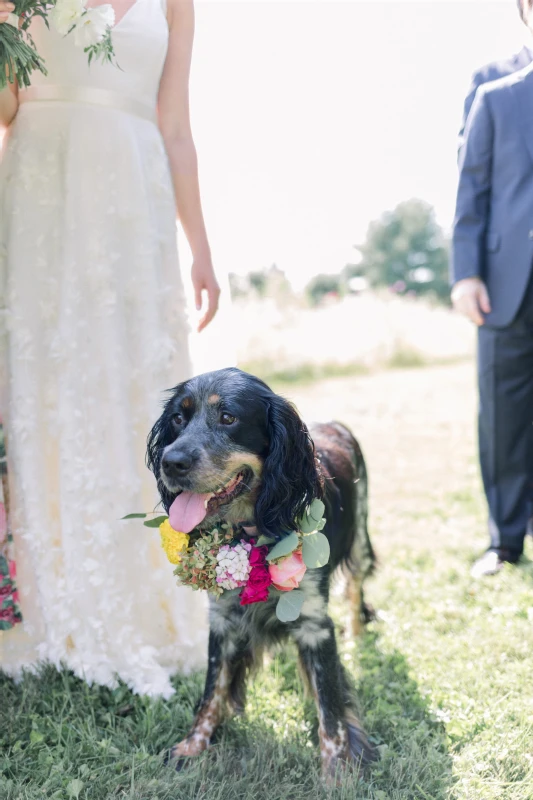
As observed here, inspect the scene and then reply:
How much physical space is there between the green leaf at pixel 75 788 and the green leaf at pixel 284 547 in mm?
818

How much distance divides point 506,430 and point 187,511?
7.26 feet

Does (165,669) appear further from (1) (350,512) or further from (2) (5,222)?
(2) (5,222)

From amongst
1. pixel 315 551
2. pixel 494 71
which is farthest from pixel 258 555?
pixel 494 71

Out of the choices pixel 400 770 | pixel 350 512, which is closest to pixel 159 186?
pixel 350 512

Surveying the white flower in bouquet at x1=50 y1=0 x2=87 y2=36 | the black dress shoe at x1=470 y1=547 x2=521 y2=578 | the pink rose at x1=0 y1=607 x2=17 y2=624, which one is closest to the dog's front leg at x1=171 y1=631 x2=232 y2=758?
Result: the pink rose at x1=0 y1=607 x2=17 y2=624

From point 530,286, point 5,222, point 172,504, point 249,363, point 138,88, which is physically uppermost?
point 138,88

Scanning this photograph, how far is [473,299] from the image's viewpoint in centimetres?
354

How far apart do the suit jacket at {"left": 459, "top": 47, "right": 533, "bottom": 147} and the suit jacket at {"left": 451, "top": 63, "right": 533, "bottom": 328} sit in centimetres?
17

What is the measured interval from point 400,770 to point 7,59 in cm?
236

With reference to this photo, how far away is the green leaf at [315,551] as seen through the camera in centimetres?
215

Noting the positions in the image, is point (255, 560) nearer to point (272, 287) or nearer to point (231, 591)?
point (231, 591)

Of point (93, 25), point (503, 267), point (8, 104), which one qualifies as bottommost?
point (503, 267)

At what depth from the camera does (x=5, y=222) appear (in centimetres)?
259

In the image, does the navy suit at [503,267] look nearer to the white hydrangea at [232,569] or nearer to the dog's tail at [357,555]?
the dog's tail at [357,555]
